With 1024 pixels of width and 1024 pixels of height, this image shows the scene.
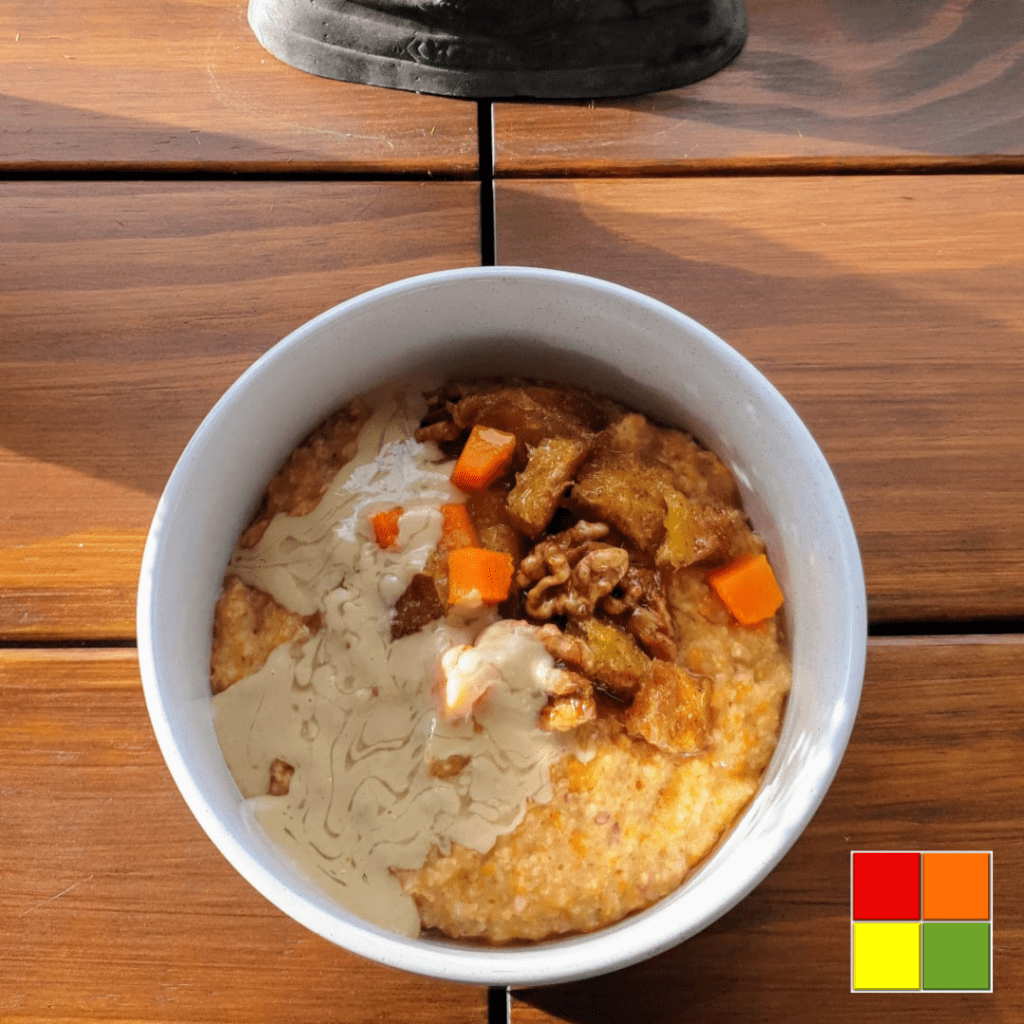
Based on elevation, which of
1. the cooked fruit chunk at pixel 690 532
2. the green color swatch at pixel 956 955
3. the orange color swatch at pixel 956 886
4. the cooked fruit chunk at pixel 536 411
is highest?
the cooked fruit chunk at pixel 536 411

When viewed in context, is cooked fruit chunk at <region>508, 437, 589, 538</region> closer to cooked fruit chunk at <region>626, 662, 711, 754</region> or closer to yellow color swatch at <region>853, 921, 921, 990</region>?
cooked fruit chunk at <region>626, 662, 711, 754</region>

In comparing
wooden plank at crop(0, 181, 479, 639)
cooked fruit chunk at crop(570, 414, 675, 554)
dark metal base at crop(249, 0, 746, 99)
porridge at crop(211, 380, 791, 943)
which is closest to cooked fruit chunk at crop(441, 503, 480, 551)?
porridge at crop(211, 380, 791, 943)

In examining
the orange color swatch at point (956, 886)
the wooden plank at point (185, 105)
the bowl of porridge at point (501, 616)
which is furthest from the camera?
the wooden plank at point (185, 105)

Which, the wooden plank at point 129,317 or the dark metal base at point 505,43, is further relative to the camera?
the dark metal base at point 505,43

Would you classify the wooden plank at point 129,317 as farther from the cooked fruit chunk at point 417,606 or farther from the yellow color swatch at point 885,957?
the yellow color swatch at point 885,957

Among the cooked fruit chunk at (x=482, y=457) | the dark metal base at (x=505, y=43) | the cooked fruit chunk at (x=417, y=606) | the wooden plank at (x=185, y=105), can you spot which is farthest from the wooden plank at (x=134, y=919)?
the dark metal base at (x=505, y=43)

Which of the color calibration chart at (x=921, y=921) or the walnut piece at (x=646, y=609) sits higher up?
the walnut piece at (x=646, y=609)

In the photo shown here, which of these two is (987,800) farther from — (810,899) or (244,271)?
(244,271)

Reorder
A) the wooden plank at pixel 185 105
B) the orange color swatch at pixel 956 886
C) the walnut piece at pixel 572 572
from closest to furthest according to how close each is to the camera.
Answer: the walnut piece at pixel 572 572 → the orange color swatch at pixel 956 886 → the wooden plank at pixel 185 105
